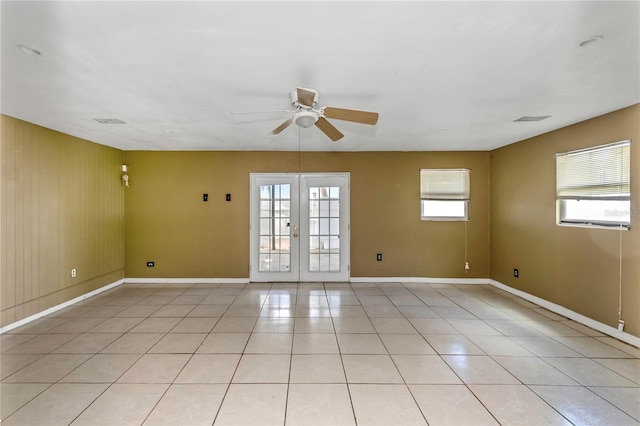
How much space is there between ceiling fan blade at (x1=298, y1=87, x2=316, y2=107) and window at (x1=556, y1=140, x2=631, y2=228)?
3379 millimetres

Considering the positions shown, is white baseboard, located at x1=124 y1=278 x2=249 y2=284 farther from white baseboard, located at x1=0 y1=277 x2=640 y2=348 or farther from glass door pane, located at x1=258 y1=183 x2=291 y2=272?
glass door pane, located at x1=258 y1=183 x2=291 y2=272

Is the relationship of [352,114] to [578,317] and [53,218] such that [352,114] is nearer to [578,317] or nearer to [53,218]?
[578,317]

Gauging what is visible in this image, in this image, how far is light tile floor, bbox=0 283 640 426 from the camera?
6.26 feet

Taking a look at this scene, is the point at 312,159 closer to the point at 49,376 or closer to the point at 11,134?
the point at 11,134

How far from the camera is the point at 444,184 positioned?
203 inches

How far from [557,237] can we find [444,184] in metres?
1.89

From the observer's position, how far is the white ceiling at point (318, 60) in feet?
5.07

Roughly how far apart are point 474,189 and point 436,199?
0.74 meters

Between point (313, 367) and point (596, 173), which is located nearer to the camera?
point (313, 367)

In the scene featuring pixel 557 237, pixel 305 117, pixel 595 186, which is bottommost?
pixel 557 237

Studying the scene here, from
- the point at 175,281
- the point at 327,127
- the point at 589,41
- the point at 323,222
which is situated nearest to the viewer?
the point at 589,41

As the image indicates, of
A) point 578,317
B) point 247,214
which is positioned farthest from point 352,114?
point 578,317

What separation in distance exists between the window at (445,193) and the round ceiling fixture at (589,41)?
3376 mm

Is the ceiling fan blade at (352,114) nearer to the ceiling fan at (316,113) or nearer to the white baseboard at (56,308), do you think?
the ceiling fan at (316,113)
